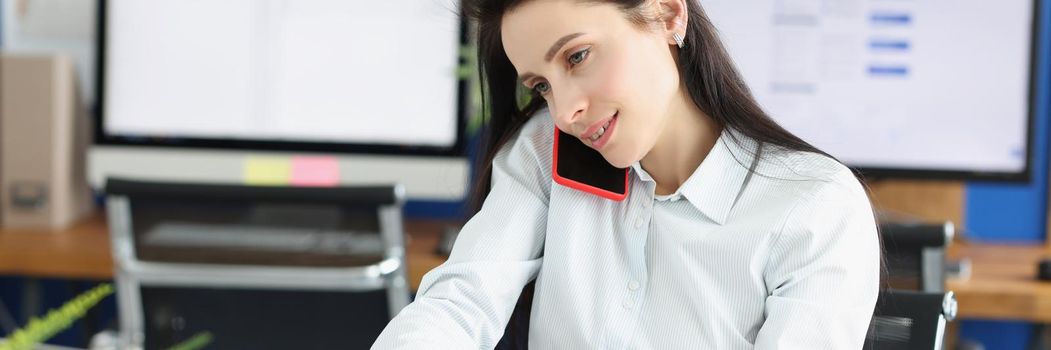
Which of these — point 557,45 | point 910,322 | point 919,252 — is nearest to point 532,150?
point 557,45

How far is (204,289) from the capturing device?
66.1 inches

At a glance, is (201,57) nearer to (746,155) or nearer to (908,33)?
(908,33)

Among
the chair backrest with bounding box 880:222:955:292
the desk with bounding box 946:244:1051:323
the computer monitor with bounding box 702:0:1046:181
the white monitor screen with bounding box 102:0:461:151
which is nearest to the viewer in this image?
the chair backrest with bounding box 880:222:955:292

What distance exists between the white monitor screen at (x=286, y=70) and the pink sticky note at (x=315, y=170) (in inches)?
1.6

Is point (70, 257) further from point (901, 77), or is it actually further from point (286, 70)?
point (901, 77)

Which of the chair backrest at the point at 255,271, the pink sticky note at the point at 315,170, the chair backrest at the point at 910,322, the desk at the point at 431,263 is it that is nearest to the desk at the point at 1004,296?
the desk at the point at 431,263

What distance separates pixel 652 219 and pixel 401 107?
50.2 inches

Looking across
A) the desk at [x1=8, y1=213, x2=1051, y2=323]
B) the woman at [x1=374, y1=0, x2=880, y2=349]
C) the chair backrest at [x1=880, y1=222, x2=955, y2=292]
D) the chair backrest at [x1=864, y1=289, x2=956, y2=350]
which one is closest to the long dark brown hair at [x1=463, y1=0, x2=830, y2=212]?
the woman at [x1=374, y1=0, x2=880, y2=349]

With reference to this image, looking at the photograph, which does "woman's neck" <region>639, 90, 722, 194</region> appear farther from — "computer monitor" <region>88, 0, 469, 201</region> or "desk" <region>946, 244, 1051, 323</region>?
"computer monitor" <region>88, 0, 469, 201</region>

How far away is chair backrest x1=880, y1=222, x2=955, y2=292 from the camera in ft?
4.68

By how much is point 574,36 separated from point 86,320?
1.77m

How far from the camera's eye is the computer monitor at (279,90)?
89.9 inches

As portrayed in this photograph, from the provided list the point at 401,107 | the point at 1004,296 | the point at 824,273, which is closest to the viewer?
the point at 824,273

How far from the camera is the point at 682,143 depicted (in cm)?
112
